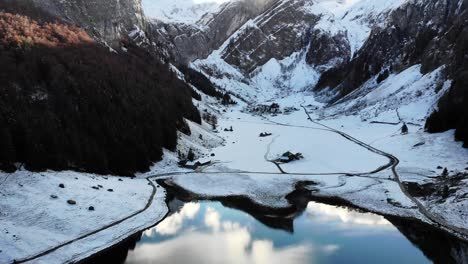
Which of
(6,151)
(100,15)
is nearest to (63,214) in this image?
(6,151)

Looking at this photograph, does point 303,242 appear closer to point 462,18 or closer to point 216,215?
point 216,215

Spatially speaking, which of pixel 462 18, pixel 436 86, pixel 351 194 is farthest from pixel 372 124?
pixel 351 194

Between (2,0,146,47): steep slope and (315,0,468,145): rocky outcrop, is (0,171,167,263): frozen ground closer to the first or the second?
(315,0,468,145): rocky outcrop

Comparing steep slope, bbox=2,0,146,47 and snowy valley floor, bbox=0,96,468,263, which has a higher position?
steep slope, bbox=2,0,146,47

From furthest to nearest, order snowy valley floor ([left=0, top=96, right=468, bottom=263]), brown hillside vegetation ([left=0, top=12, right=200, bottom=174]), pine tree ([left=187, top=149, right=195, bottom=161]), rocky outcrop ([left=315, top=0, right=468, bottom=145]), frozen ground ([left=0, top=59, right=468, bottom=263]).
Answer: rocky outcrop ([left=315, top=0, right=468, bottom=145])
pine tree ([left=187, top=149, right=195, bottom=161])
brown hillside vegetation ([left=0, top=12, right=200, bottom=174])
frozen ground ([left=0, top=59, right=468, bottom=263])
snowy valley floor ([left=0, top=96, right=468, bottom=263])

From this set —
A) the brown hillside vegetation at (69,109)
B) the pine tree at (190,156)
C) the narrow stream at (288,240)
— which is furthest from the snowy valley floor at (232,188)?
the brown hillside vegetation at (69,109)

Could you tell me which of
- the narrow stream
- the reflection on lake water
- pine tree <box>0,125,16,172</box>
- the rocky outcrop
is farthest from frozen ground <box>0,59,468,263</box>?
the rocky outcrop

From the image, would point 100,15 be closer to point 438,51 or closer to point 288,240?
point 438,51
